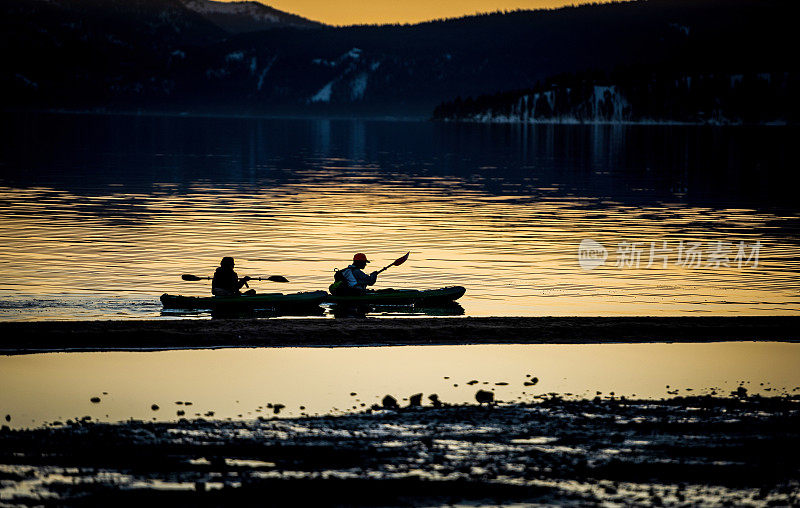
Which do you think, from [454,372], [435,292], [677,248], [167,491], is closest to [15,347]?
[454,372]

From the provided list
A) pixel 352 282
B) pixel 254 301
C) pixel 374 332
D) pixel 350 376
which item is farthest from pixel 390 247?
pixel 350 376

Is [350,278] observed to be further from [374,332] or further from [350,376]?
[350,376]

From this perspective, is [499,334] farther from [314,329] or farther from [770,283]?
[770,283]

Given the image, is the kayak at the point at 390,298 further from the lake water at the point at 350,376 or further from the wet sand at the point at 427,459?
the wet sand at the point at 427,459

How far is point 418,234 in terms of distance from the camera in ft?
164

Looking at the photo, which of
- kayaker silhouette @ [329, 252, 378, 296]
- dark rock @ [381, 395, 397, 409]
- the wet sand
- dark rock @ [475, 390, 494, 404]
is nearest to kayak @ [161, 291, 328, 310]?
kayaker silhouette @ [329, 252, 378, 296]

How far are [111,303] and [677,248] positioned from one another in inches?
967

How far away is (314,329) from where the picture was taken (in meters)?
21.9

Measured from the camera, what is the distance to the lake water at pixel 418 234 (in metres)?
32.5

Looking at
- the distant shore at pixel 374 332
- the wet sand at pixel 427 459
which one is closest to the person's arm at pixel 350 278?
the distant shore at pixel 374 332

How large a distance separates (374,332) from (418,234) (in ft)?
92.8

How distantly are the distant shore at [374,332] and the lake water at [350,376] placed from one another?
240 mm

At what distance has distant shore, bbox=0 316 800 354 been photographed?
2133 cm

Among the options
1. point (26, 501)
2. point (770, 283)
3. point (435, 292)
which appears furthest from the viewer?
point (770, 283)
